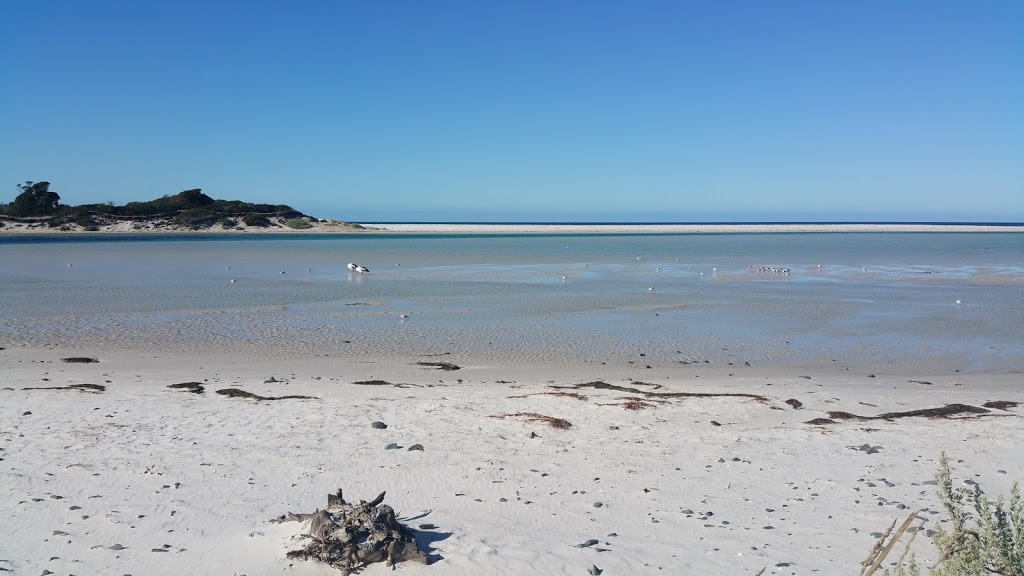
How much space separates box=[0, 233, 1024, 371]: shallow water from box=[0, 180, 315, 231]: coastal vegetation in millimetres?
47731

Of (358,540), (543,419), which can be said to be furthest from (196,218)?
(358,540)

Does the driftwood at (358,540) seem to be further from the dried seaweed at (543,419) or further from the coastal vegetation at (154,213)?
the coastal vegetation at (154,213)

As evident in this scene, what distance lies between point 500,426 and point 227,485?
3.07 metres

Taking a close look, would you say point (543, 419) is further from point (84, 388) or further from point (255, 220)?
point (255, 220)

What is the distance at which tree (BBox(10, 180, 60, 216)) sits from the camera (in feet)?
267

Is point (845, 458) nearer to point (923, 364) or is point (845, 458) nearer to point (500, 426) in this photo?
point (500, 426)

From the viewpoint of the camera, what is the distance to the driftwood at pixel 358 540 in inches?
198

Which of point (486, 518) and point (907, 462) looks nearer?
point (486, 518)

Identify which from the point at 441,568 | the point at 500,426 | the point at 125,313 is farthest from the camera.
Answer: the point at 125,313

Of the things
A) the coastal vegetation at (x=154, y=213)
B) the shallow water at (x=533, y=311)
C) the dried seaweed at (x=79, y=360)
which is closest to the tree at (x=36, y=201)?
the coastal vegetation at (x=154, y=213)

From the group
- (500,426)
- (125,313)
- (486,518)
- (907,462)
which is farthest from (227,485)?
(125,313)

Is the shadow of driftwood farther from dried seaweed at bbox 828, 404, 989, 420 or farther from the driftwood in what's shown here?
dried seaweed at bbox 828, 404, 989, 420

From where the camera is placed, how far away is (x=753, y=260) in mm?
44844

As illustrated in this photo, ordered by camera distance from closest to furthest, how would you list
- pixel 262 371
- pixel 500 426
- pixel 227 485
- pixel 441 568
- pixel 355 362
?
pixel 441 568 → pixel 227 485 → pixel 500 426 → pixel 262 371 → pixel 355 362
